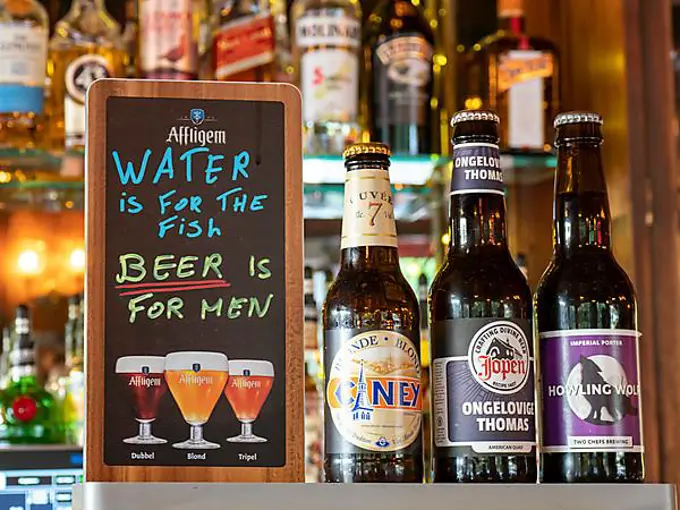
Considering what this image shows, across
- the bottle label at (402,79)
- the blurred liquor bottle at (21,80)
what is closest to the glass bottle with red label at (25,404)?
the blurred liquor bottle at (21,80)

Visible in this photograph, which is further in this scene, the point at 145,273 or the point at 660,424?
the point at 660,424

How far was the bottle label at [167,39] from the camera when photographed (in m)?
1.66

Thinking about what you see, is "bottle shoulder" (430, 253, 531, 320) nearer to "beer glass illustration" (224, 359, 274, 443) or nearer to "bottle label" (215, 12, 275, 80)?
"beer glass illustration" (224, 359, 274, 443)

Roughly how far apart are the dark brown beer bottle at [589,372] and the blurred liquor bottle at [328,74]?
0.72 m

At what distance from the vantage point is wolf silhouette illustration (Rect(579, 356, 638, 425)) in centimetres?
93

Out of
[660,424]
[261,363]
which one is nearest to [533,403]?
[261,363]

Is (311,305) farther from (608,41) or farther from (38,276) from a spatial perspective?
(608,41)

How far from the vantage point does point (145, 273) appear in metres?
0.91

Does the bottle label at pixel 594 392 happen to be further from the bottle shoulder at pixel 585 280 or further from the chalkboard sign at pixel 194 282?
the chalkboard sign at pixel 194 282

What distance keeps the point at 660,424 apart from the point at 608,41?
54 cm

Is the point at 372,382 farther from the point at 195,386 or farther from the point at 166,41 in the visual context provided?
the point at 166,41

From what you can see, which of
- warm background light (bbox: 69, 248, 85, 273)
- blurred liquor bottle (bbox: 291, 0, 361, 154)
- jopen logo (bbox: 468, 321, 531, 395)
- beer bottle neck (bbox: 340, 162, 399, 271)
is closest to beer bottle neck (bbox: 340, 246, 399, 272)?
beer bottle neck (bbox: 340, 162, 399, 271)

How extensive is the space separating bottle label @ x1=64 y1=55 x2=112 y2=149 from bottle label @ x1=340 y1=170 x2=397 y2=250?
2.43ft

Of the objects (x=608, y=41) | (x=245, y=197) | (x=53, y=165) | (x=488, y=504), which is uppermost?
(x=608, y=41)
